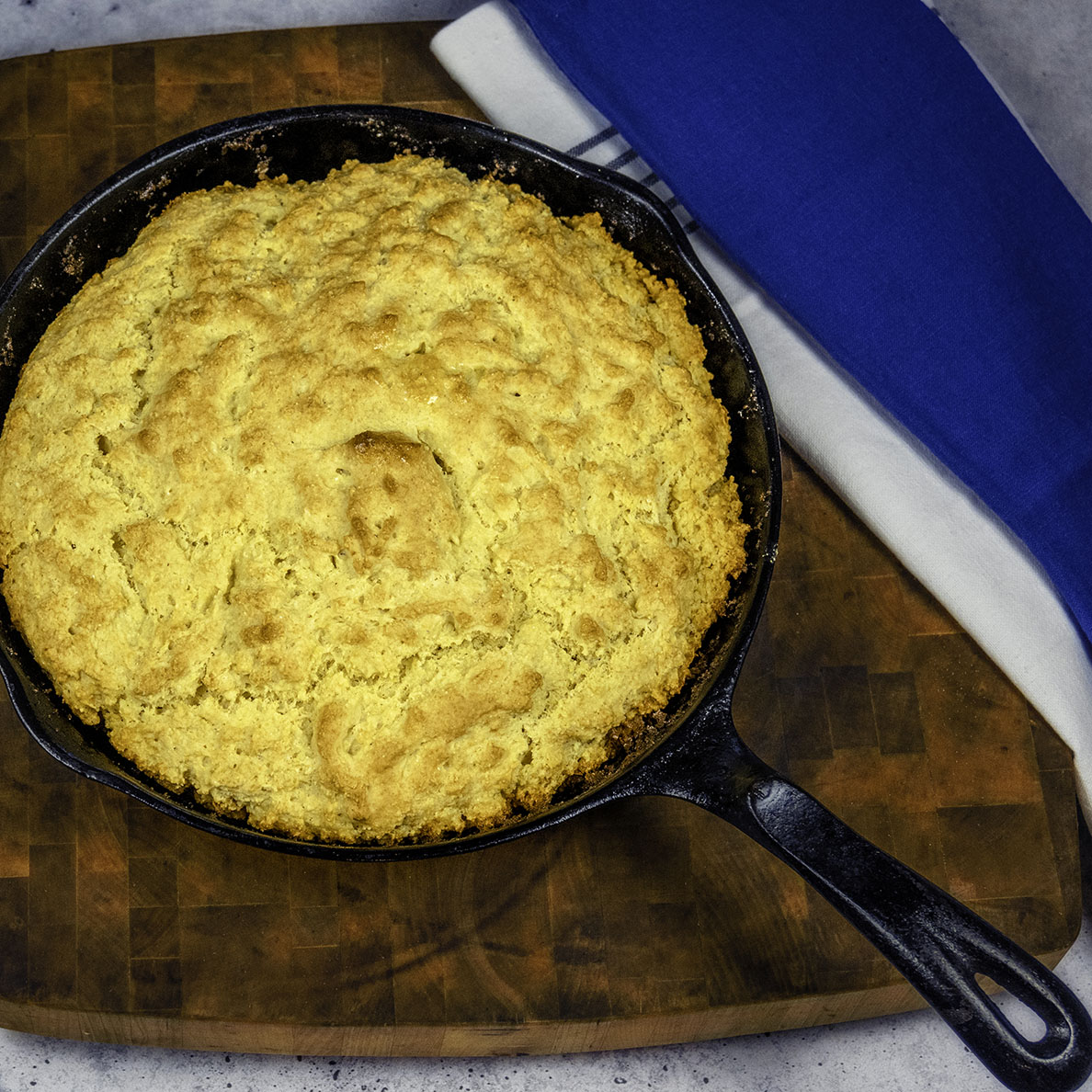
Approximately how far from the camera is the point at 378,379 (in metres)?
2.05

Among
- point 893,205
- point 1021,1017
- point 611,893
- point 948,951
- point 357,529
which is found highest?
point 893,205

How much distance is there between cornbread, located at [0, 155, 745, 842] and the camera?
2.02 m

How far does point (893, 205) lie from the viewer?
8.68 feet

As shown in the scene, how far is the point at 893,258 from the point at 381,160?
A: 1144mm

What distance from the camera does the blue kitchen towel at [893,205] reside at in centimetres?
Answer: 260

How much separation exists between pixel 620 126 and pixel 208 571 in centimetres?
143

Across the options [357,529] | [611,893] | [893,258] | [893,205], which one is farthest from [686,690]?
[893,205]

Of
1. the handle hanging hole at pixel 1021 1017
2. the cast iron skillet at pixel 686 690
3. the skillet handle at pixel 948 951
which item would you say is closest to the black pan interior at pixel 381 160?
the cast iron skillet at pixel 686 690

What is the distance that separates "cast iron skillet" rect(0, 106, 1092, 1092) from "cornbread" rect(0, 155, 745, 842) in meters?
0.08

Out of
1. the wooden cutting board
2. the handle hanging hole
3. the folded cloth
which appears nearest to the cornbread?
the wooden cutting board

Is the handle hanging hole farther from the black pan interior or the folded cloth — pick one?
the black pan interior

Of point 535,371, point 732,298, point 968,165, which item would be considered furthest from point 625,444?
point 968,165

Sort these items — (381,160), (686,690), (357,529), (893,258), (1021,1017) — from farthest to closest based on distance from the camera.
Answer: (1021,1017), (893,258), (381,160), (686,690), (357,529)

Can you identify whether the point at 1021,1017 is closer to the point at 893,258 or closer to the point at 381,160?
the point at 893,258
